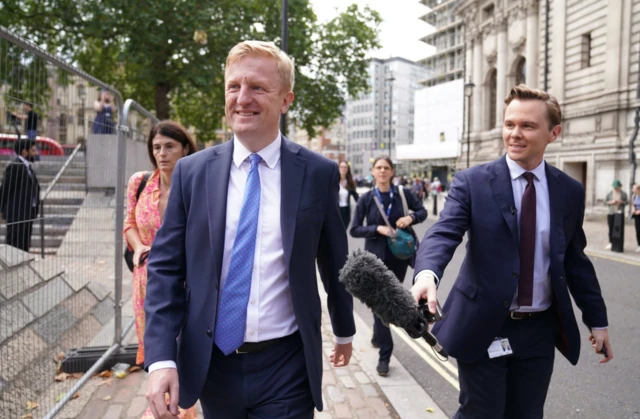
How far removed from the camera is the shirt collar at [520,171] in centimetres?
285

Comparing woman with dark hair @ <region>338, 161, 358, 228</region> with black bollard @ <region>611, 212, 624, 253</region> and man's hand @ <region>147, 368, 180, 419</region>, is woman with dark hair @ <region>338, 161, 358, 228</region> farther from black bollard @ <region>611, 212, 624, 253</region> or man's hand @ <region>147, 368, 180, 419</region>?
man's hand @ <region>147, 368, 180, 419</region>

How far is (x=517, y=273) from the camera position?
2.68 m

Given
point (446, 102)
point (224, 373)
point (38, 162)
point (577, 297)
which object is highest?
point (446, 102)

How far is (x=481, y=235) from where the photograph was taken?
276 centimetres

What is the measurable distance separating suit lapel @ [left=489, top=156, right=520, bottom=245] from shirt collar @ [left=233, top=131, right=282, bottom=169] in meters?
1.17

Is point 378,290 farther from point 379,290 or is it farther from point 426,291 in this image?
point 426,291

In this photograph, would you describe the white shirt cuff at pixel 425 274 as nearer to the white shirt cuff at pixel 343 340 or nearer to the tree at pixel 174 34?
the white shirt cuff at pixel 343 340

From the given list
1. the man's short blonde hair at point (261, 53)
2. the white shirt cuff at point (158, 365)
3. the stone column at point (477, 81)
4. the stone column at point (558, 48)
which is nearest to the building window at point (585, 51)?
the stone column at point (558, 48)

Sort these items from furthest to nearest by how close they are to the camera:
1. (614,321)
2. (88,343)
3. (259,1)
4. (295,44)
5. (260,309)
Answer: (295,44)
(259,1)
(614,321)
(88,343)
(260,309)

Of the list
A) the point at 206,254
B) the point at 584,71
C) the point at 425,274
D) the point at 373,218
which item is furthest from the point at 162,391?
the point at 584,71

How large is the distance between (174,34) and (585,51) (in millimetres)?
21699

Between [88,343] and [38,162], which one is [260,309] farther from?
[88,343]

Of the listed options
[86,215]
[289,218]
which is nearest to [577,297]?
[289,218]

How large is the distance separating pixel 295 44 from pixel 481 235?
1839cm
